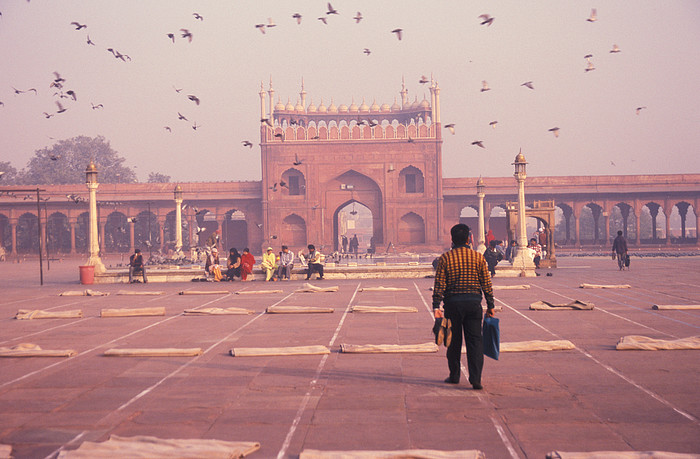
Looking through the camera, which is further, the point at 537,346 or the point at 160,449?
the point at 537,346

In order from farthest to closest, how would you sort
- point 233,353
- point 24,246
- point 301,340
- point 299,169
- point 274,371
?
1. point 24,246
2. point 299,169
3. point 301,340
4. point 233,353
5. point 274,371

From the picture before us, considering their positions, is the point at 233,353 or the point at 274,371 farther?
the point at 233,353

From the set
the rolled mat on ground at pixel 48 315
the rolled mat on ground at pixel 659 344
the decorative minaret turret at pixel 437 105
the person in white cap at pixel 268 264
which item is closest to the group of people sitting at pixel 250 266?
the person in white cap at pixel 268 264

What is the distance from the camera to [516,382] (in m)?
5.68

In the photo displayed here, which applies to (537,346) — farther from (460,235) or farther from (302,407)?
(302,407)

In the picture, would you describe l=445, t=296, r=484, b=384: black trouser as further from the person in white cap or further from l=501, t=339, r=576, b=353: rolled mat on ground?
the person in white cap

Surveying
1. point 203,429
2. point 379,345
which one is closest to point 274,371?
point 379,345

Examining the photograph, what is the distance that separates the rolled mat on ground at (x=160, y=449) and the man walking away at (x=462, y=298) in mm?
2120

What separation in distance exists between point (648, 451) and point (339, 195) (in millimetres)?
41307

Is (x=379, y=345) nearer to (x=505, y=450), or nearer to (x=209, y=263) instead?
(x=505, y=450)

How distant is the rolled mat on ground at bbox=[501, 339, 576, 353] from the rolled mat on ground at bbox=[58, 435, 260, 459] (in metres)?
3.76

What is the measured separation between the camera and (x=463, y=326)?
5703 millimetres

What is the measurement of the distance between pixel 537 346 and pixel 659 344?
1.15m

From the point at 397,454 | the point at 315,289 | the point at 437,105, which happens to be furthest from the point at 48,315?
the point at 437,105
